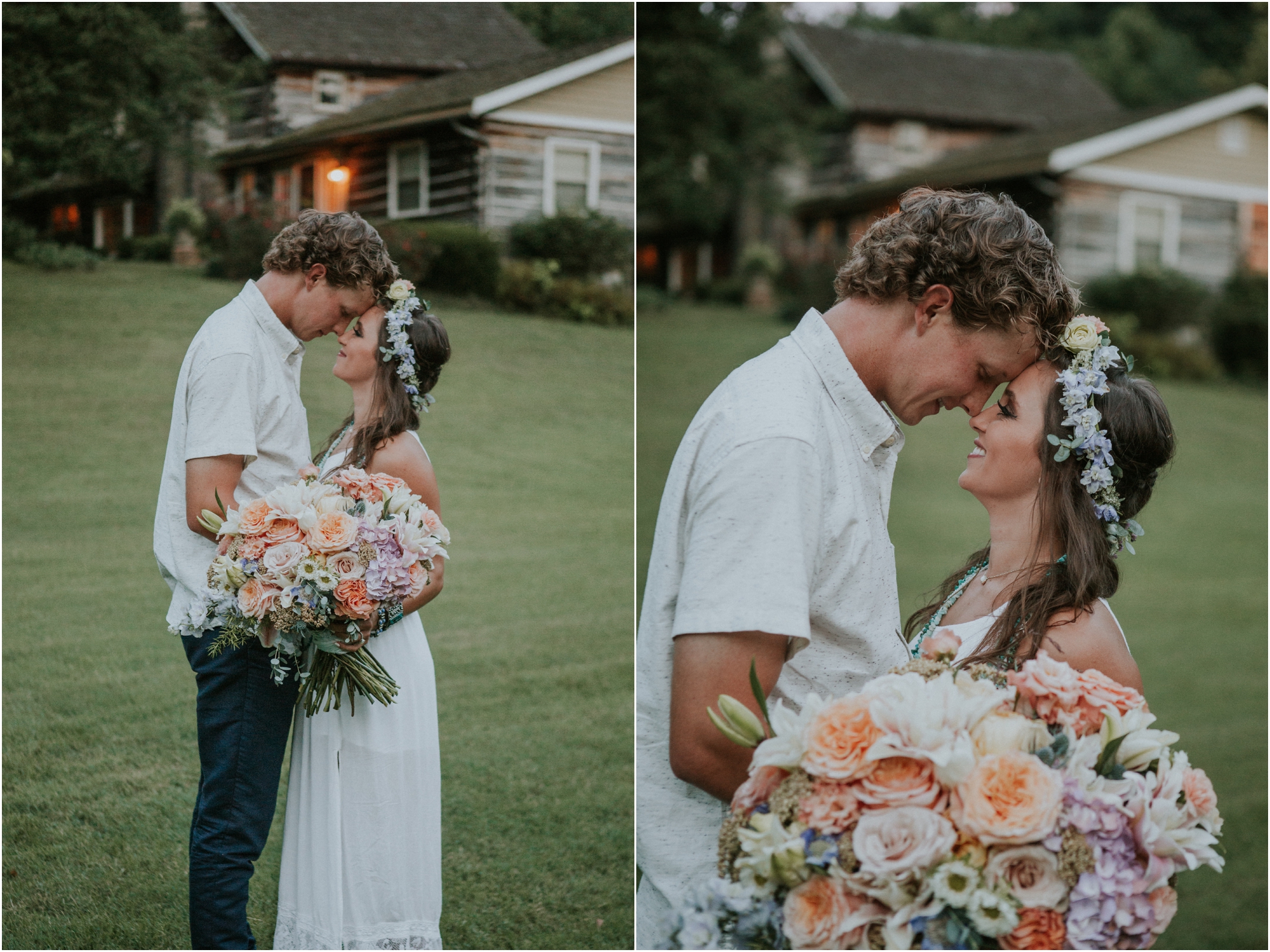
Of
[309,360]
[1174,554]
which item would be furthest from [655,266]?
[309,360]

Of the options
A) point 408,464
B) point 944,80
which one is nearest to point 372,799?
point 408,464

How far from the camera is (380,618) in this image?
257 cm

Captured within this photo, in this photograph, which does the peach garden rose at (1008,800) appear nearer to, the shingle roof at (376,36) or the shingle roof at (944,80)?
the shingle roof at (376,36)

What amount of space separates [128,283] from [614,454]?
5.40 feet

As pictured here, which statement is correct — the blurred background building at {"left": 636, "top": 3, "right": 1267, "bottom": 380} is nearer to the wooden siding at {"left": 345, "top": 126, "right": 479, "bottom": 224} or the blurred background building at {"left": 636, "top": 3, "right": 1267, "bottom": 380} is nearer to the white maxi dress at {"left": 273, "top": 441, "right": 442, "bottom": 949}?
the wooden siding at {"left": 345, "top": 126, "right": 479, "bottom": 224}

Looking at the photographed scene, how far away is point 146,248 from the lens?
3.48 metres

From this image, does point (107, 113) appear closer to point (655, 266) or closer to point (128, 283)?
point (128, 283)

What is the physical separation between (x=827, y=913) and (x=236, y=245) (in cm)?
267

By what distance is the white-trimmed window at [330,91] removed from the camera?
3518 millimetres

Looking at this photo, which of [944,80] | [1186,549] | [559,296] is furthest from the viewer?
[944,80]

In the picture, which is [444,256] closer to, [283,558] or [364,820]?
[283,558]

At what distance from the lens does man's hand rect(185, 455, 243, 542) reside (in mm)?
2605

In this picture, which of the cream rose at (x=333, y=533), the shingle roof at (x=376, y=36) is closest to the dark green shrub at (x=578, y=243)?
the shingle roof at (x=376, y=36)

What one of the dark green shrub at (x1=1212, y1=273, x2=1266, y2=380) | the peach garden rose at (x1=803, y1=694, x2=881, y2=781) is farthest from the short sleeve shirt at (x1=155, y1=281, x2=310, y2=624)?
the dark green shrub at (x1=1212, y1=273, x2=1266, y2=380)
